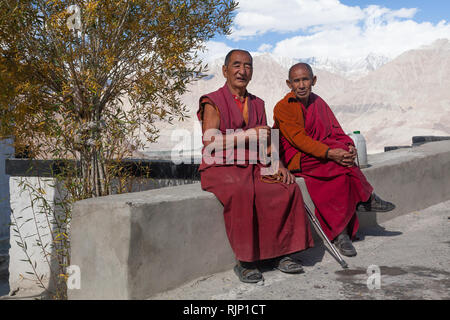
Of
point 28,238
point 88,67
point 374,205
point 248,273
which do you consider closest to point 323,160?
point 374,205

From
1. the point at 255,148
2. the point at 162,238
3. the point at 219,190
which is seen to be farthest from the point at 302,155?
the point at 162,238

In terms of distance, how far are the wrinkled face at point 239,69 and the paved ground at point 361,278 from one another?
142 centimetres

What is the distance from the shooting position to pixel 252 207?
3342mm

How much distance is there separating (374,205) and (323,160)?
612 millimetres

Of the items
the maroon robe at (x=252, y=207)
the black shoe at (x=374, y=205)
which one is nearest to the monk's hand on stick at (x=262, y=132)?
the maroon robe at (x=252, y=207)

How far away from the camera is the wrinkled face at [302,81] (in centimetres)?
423

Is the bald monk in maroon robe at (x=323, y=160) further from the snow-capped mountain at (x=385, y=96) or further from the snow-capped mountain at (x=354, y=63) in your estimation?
the snow-capped mountain at (x=354, y=63)

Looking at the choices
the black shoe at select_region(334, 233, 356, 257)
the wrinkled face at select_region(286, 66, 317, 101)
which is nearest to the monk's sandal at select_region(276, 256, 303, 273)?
the black shoe at select_region(334, 233, 356, 257)

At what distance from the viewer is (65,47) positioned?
4418mm

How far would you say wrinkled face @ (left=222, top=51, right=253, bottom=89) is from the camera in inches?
146

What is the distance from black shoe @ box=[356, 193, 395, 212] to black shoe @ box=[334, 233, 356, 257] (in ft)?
1.11

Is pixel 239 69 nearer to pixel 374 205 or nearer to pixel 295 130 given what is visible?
pixel 295 130
